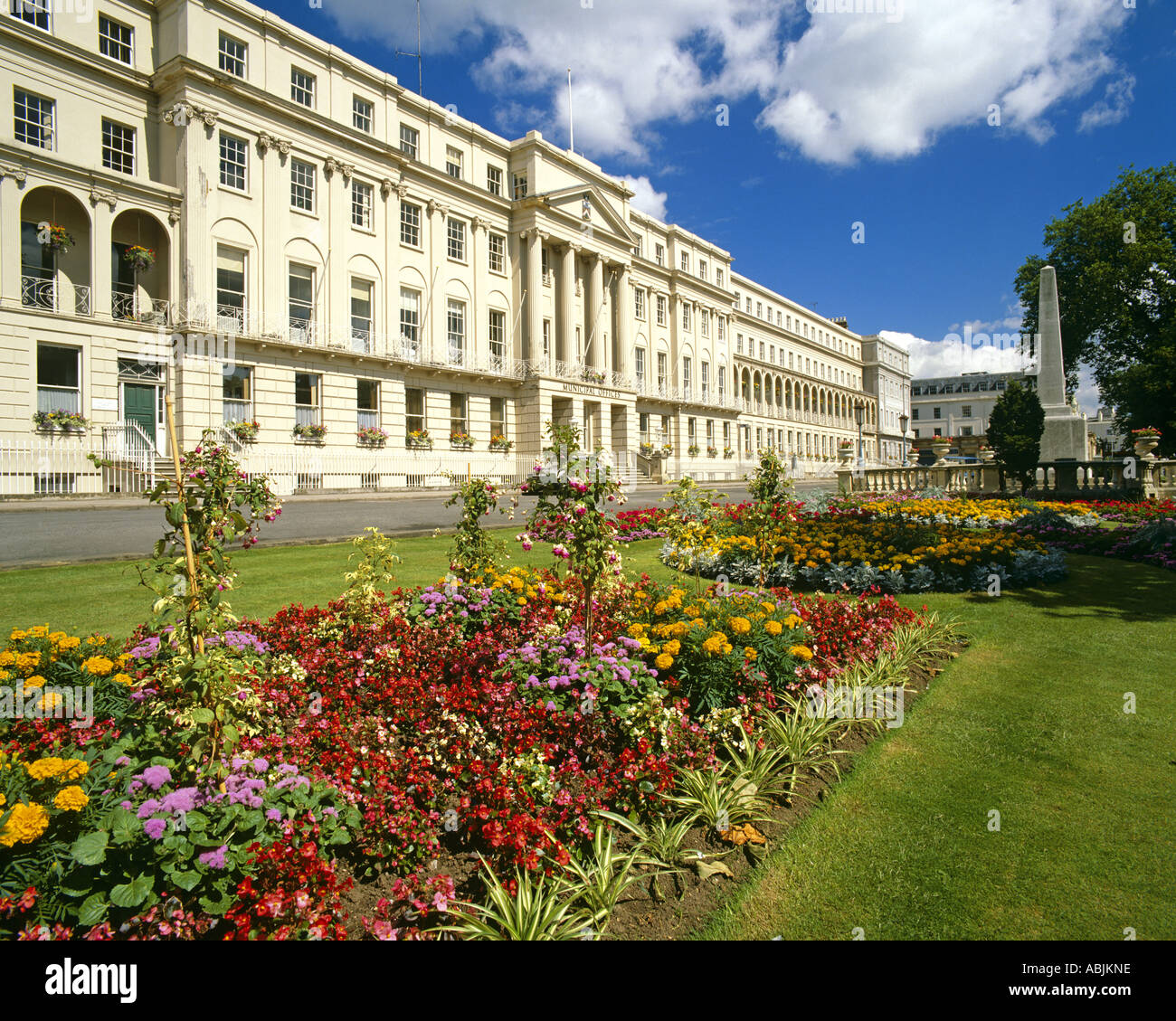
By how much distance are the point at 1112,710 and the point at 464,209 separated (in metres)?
32.9

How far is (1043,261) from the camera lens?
41.0 meters

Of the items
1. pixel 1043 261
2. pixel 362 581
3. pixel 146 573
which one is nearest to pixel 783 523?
pixel 362 581

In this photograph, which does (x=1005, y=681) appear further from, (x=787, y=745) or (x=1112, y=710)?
(x=787, y=745)

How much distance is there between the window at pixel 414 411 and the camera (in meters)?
29.8

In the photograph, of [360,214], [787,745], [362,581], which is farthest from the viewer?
[360,214]

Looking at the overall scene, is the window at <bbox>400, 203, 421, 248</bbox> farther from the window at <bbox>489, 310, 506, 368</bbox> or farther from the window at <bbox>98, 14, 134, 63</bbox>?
the window at <bbox>98, 14, 134, 63</bbox>

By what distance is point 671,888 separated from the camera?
2957mm

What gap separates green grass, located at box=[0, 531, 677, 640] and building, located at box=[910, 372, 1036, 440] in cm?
11111

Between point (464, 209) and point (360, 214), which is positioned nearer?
point (360, 214)

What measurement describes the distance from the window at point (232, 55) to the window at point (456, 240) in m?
9.86

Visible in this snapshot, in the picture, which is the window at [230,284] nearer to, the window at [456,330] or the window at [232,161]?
the window at [232,161]

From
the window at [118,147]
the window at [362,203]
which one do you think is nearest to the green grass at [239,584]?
the window at [118,147]

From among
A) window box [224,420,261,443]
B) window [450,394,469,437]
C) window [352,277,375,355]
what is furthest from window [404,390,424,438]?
window box [224,420,261,443]

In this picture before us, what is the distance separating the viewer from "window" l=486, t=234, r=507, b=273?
111 feet
